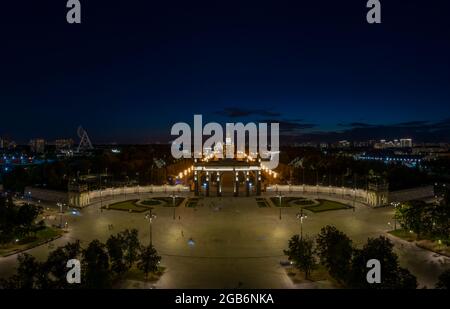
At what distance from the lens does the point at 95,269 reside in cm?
2202

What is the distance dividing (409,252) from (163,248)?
800 inches

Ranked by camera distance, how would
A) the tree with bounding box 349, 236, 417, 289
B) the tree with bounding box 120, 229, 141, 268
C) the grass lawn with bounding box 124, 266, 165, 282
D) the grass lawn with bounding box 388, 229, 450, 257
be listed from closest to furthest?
1. the tree with bounding box 349, 236, 417, 289
2. the grass lawn with bounding box 124, 266, 165, 282
3. the tree with bounding box 120, 229, 141, 268
4. the grass lawn with bounding box 388, 229, 450, 257

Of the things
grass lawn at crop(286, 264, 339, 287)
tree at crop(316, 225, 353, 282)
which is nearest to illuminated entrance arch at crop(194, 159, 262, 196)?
grass lawn at crop(286, 264, 339, 287)

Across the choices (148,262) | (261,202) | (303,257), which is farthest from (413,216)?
(261,202)

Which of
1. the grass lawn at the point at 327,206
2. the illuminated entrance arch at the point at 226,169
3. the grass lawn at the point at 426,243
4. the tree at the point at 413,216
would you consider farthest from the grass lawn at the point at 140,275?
the illuminated entrance arch at the point at 226,169

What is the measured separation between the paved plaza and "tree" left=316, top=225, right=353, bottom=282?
1.50 m

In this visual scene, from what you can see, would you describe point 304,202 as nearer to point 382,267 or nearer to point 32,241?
point 382,267

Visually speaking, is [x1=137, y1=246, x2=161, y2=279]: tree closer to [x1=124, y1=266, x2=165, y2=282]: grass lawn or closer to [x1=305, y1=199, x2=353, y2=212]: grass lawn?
[x1=124, y1=266, x2=165, y2=282]: grass lawn

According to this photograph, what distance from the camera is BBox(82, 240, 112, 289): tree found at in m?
21.4

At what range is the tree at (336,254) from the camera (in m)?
23.6

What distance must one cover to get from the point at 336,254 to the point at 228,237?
14.3 meters

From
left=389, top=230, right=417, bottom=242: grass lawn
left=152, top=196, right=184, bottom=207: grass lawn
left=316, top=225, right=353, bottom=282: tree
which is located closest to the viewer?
left=316, top=225, right=353, bottom=282: tree
